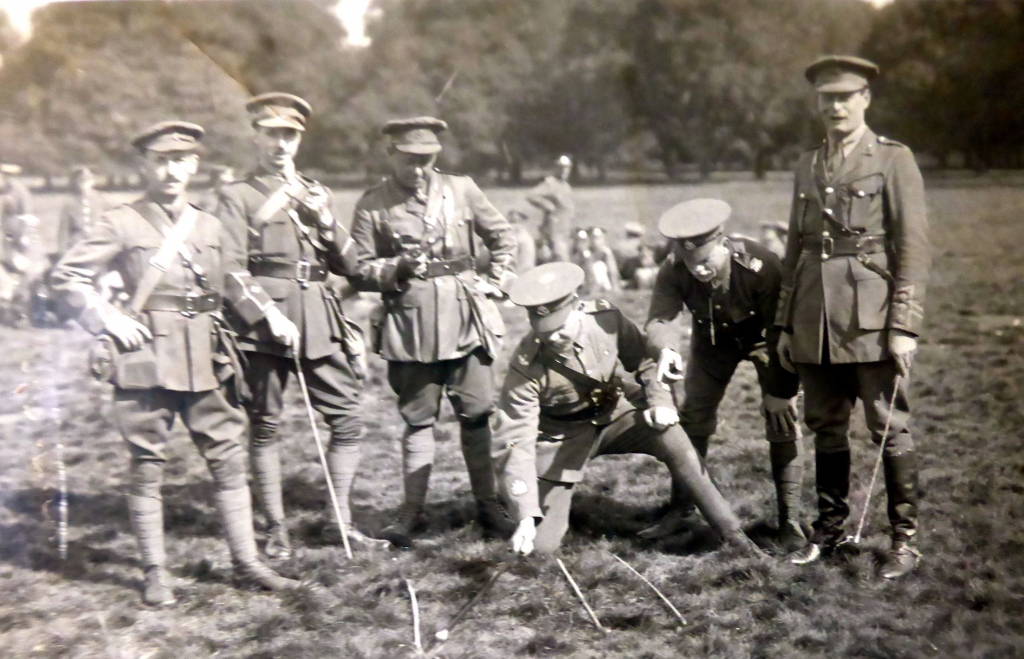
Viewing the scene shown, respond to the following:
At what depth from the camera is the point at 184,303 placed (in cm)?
277

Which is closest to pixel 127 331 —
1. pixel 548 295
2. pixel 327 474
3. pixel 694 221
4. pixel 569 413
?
pixel 327 474

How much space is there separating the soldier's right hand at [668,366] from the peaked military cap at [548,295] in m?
0.36

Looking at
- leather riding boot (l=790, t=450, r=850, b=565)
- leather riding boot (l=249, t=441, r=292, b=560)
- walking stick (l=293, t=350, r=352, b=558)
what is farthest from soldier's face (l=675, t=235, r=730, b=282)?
leather riding boot (l=249, t=441, r=292, b=560)

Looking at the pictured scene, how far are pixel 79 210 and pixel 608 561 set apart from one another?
2.13 metres

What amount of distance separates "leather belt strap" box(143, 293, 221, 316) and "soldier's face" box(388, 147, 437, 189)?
772 mm

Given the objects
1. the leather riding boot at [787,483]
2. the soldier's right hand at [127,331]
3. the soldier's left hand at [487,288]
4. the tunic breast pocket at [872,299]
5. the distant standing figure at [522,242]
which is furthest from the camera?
the distant standing figure at [522,242]

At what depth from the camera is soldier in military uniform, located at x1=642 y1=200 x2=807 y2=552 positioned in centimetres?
296

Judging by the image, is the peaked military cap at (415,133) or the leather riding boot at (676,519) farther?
the leather riding boot at (676,519)

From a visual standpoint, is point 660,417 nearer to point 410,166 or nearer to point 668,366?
point 668,366

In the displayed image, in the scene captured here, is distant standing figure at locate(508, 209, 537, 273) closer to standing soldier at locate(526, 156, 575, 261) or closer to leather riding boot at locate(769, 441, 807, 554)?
standing soldier at locate(526, 156, 575, 261)

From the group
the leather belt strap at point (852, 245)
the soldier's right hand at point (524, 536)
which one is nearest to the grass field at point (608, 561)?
the soldier's right hand at point (524, 536)

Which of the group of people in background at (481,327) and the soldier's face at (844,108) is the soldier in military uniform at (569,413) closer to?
the group of people in background at (481,327)

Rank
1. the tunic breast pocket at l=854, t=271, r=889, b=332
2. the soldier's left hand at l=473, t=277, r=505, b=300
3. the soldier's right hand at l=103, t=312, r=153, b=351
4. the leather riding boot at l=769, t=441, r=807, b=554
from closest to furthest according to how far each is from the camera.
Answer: the soldier's right hand at l=103, t=312, r=153, b=351 → the tunic breast pocket at l=854, t=271, r=889, b=332 → the leather riding boot at l=769, t=441, r=807, b=554 → the soldier's left hand at l=473, t=277, r=505, b=300

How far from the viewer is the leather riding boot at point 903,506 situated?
280 cm
